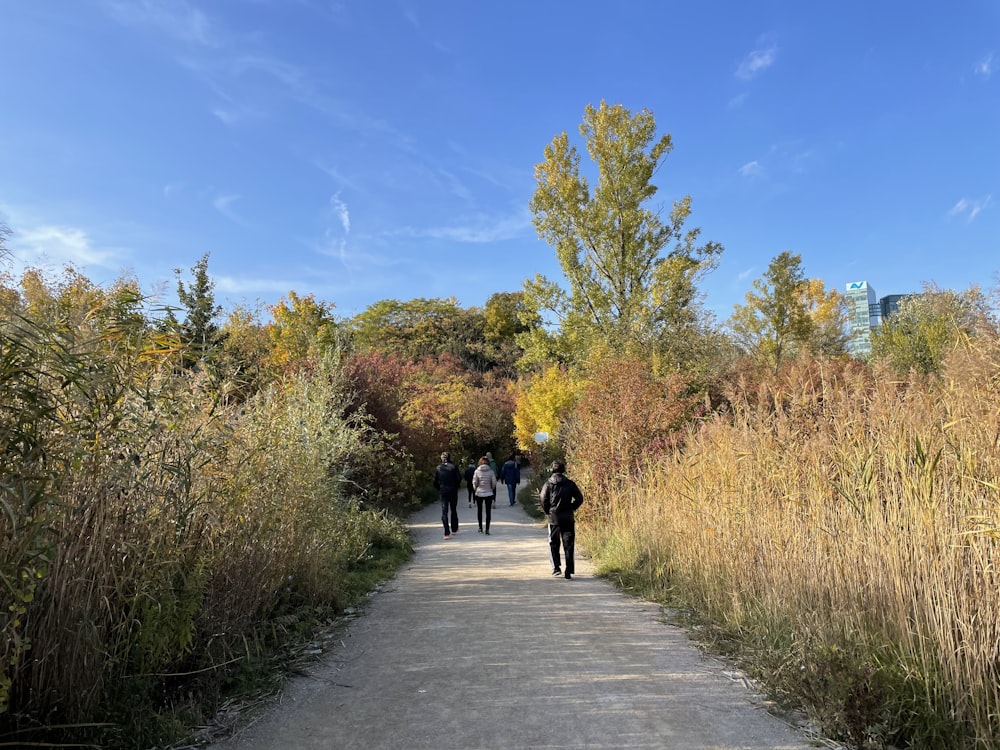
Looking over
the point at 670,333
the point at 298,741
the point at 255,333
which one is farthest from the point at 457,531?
the point at 255,333

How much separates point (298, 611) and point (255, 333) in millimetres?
21810

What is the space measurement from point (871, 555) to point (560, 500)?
15.1 feet

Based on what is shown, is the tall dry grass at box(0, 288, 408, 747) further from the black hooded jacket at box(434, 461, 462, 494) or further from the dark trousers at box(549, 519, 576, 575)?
the black hooded jacket at box(434, 461, 462, 494)

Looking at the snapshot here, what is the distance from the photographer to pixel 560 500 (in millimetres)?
8180

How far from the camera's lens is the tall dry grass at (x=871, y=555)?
3.17 m

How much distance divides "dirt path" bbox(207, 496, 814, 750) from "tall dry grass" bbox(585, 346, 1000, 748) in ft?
1.58

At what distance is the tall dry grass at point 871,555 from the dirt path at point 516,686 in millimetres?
481

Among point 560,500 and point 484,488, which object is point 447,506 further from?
point 560,500

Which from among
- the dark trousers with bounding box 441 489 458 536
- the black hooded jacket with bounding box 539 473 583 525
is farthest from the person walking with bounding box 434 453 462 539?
the black hooded jacket with bounding box 539 473 583 525

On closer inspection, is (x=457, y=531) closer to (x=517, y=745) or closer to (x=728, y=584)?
(x=728, y=584)

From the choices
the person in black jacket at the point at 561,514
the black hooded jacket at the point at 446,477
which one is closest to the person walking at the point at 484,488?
the black hooded jacket at the point at 446,477

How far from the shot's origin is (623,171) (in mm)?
19109

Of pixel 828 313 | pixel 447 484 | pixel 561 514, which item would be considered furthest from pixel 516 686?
pixel 828 313

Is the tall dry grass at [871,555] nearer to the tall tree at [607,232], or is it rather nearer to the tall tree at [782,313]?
the tall tree at [607,232]
